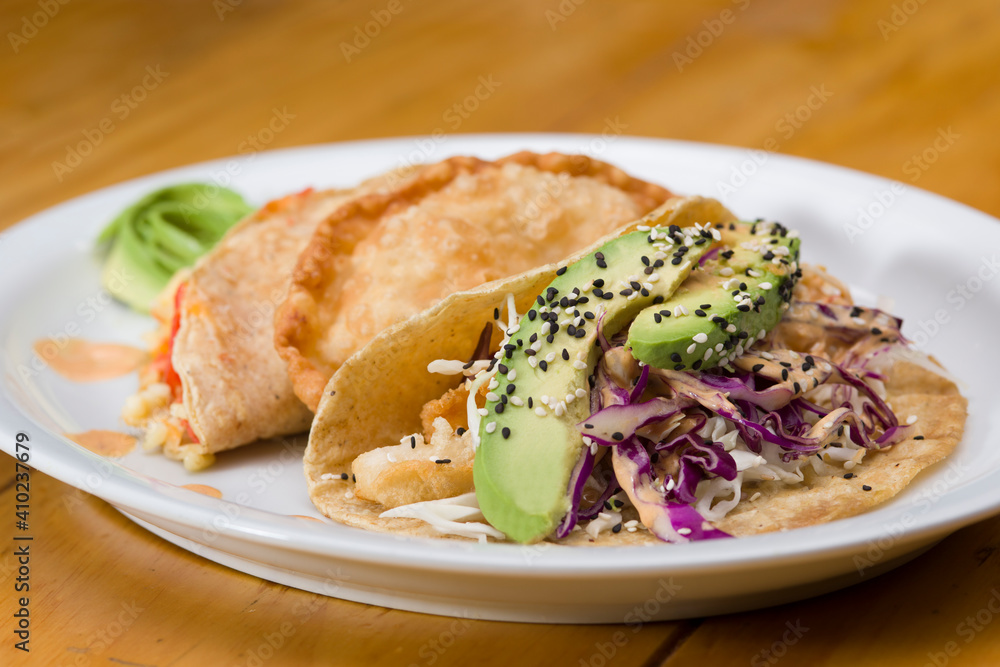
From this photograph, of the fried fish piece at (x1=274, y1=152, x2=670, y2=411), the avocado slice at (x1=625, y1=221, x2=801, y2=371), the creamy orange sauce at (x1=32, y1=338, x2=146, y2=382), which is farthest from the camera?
the creamy orange sauce at (x1=32, y1=338, x2=146, y2=382)

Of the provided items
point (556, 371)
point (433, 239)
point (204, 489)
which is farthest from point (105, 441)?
point (556, 371)

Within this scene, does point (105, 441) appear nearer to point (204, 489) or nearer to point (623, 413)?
point (204, 489)

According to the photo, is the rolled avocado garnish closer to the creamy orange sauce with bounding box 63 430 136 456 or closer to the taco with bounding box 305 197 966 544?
the creamy orange sauce with bounding box 63 430 136 456

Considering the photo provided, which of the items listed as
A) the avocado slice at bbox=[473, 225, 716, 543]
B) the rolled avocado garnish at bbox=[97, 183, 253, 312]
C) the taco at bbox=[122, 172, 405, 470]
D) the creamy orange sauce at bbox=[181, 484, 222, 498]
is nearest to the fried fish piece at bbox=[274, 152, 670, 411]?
the taco at bbox=[122, 172, 405, 470]

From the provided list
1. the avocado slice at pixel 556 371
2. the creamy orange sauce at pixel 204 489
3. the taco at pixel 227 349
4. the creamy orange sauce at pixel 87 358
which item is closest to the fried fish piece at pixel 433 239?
the taco at pixel 227 349

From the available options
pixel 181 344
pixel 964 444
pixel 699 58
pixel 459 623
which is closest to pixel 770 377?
pixel 964 444

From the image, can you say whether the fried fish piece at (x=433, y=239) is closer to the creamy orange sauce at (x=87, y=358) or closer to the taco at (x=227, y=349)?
the taco at (x=227, y=349)
